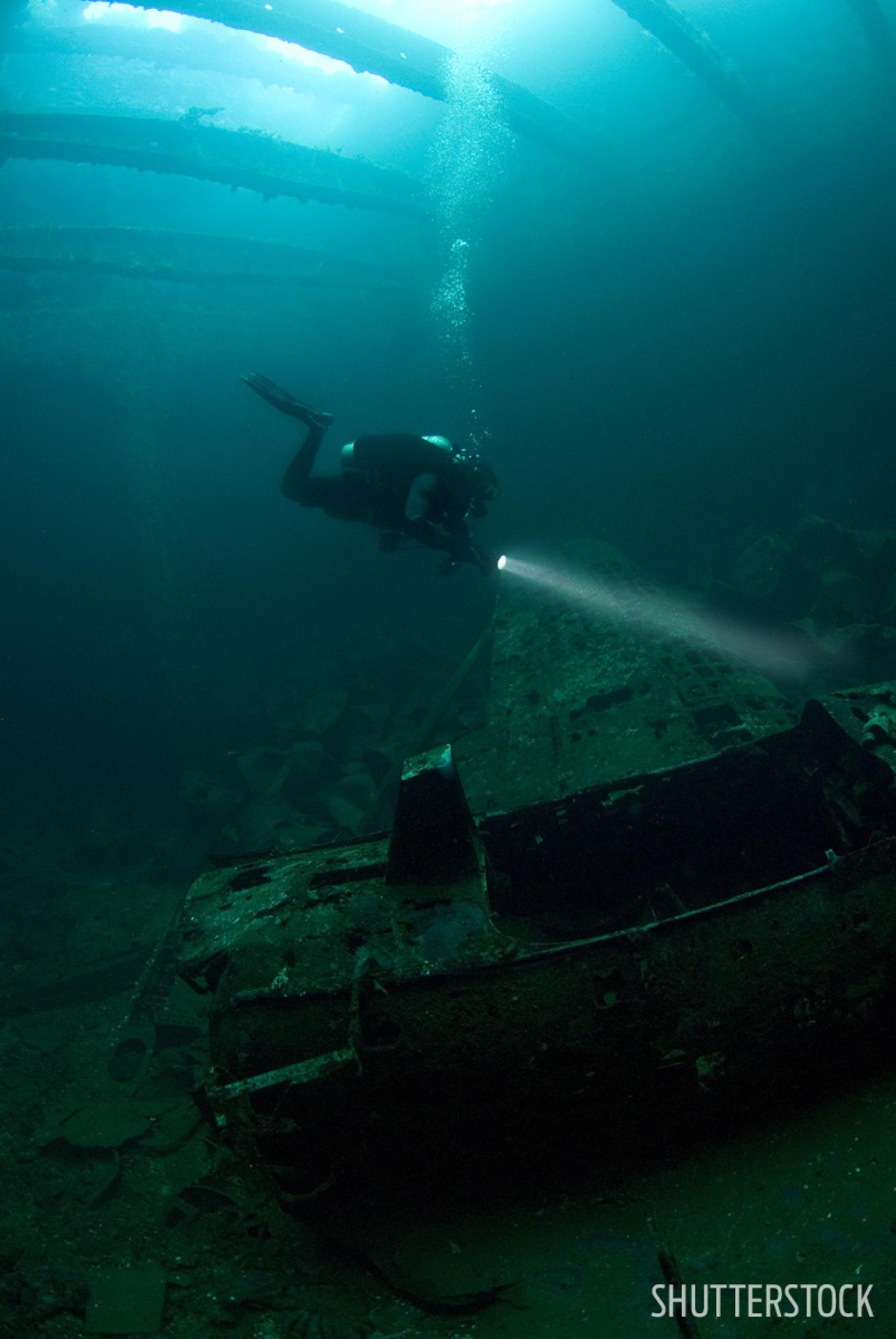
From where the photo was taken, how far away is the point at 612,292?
41.1ft

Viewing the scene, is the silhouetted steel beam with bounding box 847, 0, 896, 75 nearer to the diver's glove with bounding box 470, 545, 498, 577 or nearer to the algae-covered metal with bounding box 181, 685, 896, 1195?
the diver's glove with bounding box 470, 545, 498, 577

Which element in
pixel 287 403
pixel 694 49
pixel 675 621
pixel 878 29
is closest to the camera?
pixel 287 403

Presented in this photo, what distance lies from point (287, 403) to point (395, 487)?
1.40 meters

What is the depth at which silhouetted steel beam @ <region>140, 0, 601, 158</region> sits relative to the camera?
273 inches

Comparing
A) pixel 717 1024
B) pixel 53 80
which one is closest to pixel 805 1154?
pixel 717 1024

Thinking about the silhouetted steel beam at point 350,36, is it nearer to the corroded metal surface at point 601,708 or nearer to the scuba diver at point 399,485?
the scuba diver at point 399,485

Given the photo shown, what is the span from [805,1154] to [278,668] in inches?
434

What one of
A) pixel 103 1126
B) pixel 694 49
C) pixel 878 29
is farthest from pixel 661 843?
pixel 878 29

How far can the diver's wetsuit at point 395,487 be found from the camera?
5461 millimetres

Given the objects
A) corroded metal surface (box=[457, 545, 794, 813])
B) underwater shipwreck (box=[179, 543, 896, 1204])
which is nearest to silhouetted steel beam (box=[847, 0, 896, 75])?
corroded metal surface (box=[457, 545, 794, 813])

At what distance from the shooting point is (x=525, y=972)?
2.25 m

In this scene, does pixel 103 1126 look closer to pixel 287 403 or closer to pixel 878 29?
pixel 287 403

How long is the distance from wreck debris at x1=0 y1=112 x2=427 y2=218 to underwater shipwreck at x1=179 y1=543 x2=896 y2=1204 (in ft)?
34.8

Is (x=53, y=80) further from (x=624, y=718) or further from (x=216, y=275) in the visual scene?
(x=624, y=718)
